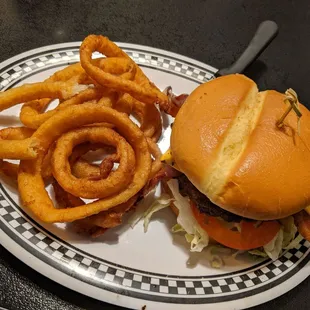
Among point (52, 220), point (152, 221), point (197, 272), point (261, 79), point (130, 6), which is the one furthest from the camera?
point (130, 6)

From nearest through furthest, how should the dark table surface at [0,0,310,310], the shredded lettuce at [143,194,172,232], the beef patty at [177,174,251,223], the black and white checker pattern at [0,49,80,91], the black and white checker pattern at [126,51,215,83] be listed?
the beef patty at [177,174,251,223]
the shredded lettuce at [143,194,172,232]
the black and white checker pattern at [0,49,80,91]
the black and white checker pattern at [126,51,215,83]
the dark table surface at [0,0,310,310]

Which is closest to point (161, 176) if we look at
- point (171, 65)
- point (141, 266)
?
point (141, 266)

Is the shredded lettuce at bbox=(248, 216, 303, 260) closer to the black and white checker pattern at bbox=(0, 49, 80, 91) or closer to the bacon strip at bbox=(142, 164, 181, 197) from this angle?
the bacon strip at bbox=(142, 164, 181, 197)

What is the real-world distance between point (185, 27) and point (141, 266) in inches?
65.8

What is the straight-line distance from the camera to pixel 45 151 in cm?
150

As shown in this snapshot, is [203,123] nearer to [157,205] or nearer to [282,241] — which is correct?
[157,205]

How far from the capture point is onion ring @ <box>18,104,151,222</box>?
139 centimetres

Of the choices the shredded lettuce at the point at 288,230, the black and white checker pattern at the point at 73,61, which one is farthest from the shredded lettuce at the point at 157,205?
the black and white checker pattern at the point at 73,61

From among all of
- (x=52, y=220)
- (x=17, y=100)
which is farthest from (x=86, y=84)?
(x=52, y=220)

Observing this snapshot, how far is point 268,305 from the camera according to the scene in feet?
4.79

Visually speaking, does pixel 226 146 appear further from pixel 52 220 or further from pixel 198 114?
pixel 52 220

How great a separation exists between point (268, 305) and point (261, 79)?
1353mm

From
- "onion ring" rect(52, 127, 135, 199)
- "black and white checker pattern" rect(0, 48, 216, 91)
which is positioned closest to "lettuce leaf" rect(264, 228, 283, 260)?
"onion ring" rect(52, 127, 135, 199)

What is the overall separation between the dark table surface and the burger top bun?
3.31ft
